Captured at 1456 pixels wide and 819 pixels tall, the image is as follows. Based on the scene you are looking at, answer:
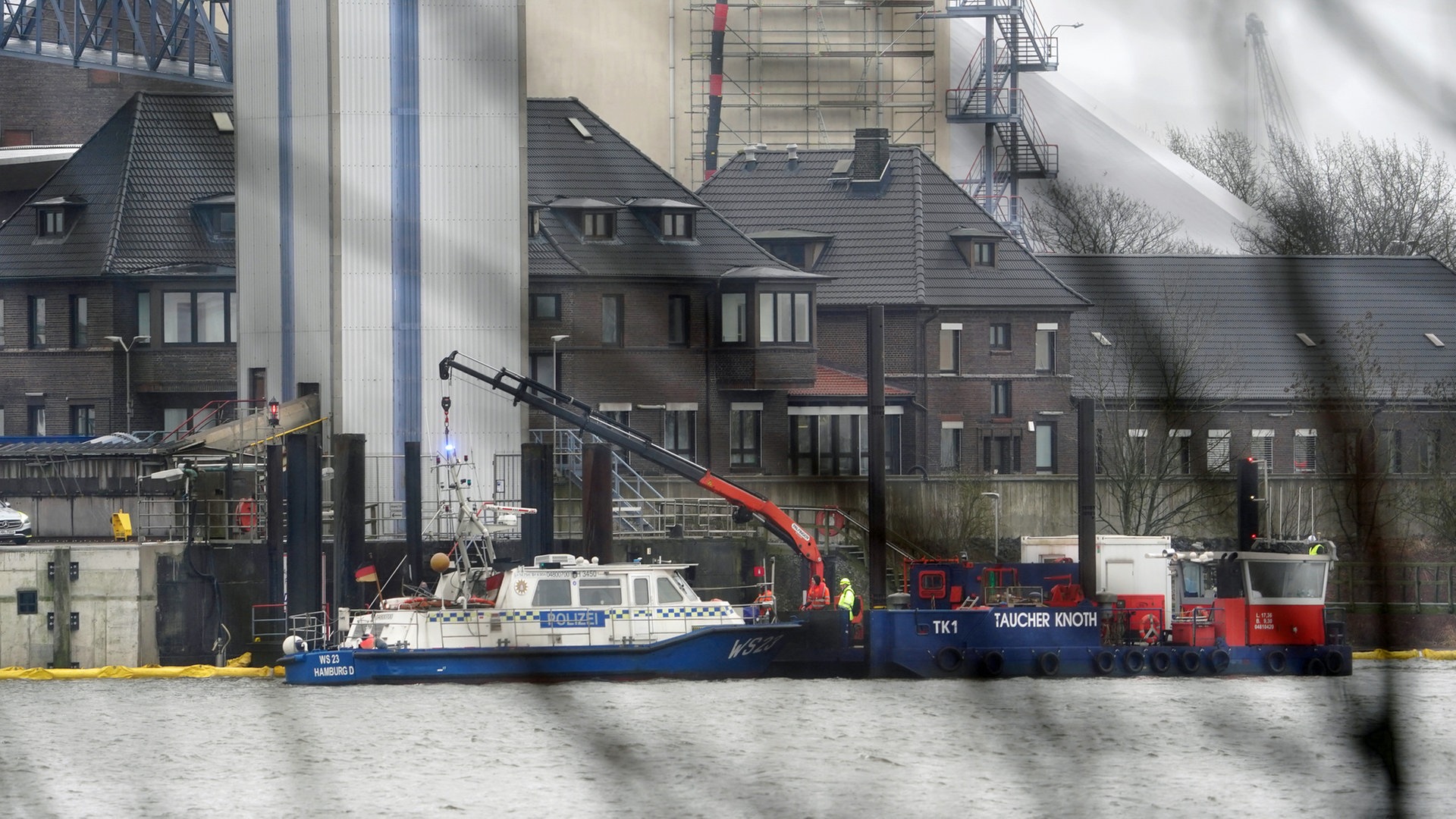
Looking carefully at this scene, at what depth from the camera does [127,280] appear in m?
17.8

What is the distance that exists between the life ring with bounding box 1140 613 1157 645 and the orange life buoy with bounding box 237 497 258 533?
1201 centimetres

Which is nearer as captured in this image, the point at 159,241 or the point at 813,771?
the point at 813,771

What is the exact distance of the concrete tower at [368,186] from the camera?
164 cm

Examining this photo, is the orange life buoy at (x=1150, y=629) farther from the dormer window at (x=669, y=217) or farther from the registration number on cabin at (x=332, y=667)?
the dormer window at (x=669, y=217)

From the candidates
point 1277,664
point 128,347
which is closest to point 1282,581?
point 1277,664

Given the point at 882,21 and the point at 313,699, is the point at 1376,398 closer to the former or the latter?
the point at 882,21

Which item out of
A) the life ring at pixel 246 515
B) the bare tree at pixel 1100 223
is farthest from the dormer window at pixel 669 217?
the life ring at pixel 246 515

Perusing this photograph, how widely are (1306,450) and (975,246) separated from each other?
232 cm

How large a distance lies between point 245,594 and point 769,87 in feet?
77.7

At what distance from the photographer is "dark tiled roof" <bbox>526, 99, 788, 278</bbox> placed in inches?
67.7

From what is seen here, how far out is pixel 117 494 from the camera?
2672 cm

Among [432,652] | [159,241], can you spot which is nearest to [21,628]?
[432,652]

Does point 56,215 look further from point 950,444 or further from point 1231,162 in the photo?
point 1231,162

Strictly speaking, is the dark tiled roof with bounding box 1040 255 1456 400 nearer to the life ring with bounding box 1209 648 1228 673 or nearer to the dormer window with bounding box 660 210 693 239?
the dormer window with bounding box 660 210 693 239
